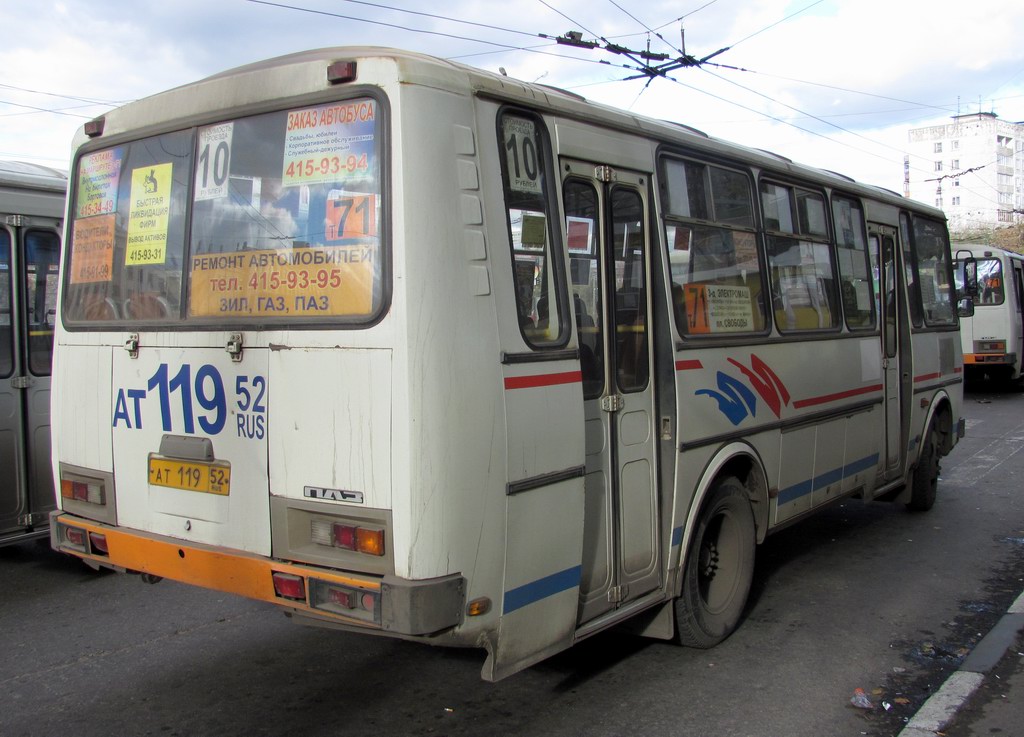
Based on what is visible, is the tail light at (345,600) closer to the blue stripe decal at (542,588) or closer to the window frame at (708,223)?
the blue stripe decal at (542,588)

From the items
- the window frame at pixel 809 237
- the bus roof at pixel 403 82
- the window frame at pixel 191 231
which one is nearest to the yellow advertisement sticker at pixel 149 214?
the window frame at pixel 191 231

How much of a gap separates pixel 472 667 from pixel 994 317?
1818cm

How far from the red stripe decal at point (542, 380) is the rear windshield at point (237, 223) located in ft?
2.01

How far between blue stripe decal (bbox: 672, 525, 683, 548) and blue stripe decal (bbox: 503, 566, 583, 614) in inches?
34.7

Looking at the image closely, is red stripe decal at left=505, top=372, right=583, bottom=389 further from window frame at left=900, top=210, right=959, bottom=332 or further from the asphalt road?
window frame at left=900, top=210, right=959, bottom=332

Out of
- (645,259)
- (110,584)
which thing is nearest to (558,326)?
(645,259)

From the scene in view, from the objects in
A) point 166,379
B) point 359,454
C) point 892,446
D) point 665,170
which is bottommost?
point 892,446

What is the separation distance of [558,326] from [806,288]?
124 inches

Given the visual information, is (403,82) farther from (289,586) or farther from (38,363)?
(38,363)

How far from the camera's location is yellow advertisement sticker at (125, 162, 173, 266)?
14.2 ft

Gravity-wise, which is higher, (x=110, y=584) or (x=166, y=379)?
(x=166, y=379)

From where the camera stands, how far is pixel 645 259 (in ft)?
15.8

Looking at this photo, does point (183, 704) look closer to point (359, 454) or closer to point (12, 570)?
point (359, 454)

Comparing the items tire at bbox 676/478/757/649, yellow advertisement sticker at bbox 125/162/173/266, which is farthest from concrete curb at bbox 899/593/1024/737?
yellow advertisement sticker at bbox 125/162/173/266
